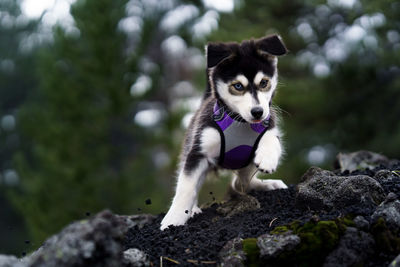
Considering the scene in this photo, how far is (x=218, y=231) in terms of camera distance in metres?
3.43

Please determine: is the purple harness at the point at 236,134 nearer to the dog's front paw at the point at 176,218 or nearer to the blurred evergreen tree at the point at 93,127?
the dog's front paw at the point at 176,218

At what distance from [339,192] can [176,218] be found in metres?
1.56

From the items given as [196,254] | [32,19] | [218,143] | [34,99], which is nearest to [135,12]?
[34,99]

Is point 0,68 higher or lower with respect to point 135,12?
lower

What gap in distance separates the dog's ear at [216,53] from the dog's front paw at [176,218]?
147cm

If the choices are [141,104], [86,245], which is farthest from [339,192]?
[141,104]

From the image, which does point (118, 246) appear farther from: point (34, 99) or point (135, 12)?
point (34, 99)

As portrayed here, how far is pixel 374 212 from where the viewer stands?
9.95ft

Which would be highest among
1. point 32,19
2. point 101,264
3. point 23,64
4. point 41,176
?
point 101,264

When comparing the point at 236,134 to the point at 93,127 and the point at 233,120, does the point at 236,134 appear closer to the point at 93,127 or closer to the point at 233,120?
the point at 233,120

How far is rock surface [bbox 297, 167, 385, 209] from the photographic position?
11.0 ft

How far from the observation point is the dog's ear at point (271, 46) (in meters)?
4.04

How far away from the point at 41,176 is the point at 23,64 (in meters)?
8.38

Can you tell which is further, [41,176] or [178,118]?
[178,118]
